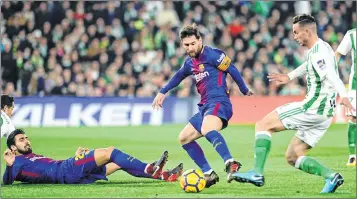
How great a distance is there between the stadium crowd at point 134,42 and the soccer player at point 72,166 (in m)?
12.0

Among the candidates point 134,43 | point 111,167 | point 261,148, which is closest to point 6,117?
point 111,167

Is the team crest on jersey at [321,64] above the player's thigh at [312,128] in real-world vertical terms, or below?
above

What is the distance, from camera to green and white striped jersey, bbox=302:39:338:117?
9102mm

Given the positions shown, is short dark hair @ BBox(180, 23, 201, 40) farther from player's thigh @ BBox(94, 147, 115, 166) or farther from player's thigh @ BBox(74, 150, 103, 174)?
player's thigh @ BBox(74, 150, 103, 174)

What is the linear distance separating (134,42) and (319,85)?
15.7 metres

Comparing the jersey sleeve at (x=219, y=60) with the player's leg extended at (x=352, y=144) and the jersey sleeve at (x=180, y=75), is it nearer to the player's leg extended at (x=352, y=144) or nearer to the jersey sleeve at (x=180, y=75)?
the jersey sleeve at (x=180, y=75)

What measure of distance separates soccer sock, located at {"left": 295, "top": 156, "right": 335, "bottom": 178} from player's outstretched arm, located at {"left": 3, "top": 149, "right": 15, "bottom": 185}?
3.34m

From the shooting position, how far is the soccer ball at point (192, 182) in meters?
9.57

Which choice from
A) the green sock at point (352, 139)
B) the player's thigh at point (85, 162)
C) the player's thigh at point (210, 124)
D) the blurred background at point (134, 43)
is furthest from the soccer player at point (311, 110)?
the blurred background at point (134, 43)

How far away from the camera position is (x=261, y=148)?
359 inches

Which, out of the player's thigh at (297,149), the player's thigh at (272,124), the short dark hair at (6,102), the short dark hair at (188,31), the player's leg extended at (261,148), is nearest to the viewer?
the player's leg extended at (261,148)

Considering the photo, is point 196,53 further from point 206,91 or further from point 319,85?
point 319,85

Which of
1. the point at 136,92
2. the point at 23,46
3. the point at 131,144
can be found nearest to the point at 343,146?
the point at 131,144

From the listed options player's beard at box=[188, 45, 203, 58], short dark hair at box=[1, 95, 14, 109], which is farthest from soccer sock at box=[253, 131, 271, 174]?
short dark hair at box=[1, 95, 14, 109]
